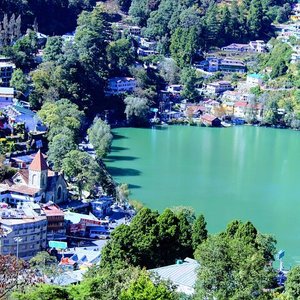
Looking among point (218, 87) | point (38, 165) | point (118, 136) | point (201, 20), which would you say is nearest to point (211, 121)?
point (218, 87)

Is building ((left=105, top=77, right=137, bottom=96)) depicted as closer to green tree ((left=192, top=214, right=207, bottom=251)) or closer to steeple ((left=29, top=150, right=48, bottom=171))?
steeple ((left=29, top=150, right=48, bottom=171))

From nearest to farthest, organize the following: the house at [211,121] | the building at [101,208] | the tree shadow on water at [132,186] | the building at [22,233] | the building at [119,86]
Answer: the building at [22,233]
the building at [101,208]
the tree shadow on water at [132,186]
the house at [211,121]
the building at [119,86]

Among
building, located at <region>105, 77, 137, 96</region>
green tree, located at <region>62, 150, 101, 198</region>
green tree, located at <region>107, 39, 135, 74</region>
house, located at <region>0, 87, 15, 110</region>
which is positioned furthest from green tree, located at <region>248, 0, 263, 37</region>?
green tree, located at <region>62, 150, 101, 198</region>

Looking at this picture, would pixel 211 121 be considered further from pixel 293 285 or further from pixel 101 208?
pixel 293 285

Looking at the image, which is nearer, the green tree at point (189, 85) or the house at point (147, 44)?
the green tree at point (189, 85)

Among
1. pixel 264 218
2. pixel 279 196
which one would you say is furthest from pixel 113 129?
pixel 264 218

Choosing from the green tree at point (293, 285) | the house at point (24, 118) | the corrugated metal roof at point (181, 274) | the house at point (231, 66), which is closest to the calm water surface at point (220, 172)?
the house at point (24, 118)

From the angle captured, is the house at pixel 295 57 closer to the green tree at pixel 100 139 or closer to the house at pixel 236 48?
the house at pixel 236 48
